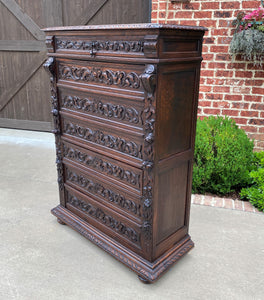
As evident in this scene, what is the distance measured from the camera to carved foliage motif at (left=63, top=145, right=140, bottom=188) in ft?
6.52

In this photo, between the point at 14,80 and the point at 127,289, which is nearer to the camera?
the point at 127,289

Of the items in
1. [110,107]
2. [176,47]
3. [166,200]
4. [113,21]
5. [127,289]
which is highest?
[113,21]

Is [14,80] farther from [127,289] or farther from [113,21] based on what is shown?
[127,289]

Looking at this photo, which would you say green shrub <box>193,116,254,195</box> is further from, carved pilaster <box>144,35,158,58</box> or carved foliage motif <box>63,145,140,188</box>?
carved pilaster <box>144,35,158,58</box>

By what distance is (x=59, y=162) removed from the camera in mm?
2613

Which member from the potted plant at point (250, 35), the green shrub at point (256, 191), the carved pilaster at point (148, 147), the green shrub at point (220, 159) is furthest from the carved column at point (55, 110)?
the potted plant at point (250, 35)

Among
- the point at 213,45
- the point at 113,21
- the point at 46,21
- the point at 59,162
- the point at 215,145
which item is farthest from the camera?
the point at 46,21

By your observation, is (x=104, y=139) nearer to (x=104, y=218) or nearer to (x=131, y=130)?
(x=131, y=130)

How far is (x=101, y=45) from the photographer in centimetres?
188

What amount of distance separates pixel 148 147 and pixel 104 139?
463 mm

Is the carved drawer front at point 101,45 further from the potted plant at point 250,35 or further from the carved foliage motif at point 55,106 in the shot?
the potted plant at point 250,35

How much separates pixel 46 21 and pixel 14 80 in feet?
4.07

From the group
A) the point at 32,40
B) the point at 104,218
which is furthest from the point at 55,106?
the point at 32,40

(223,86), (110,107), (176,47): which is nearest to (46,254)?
(110,107)
